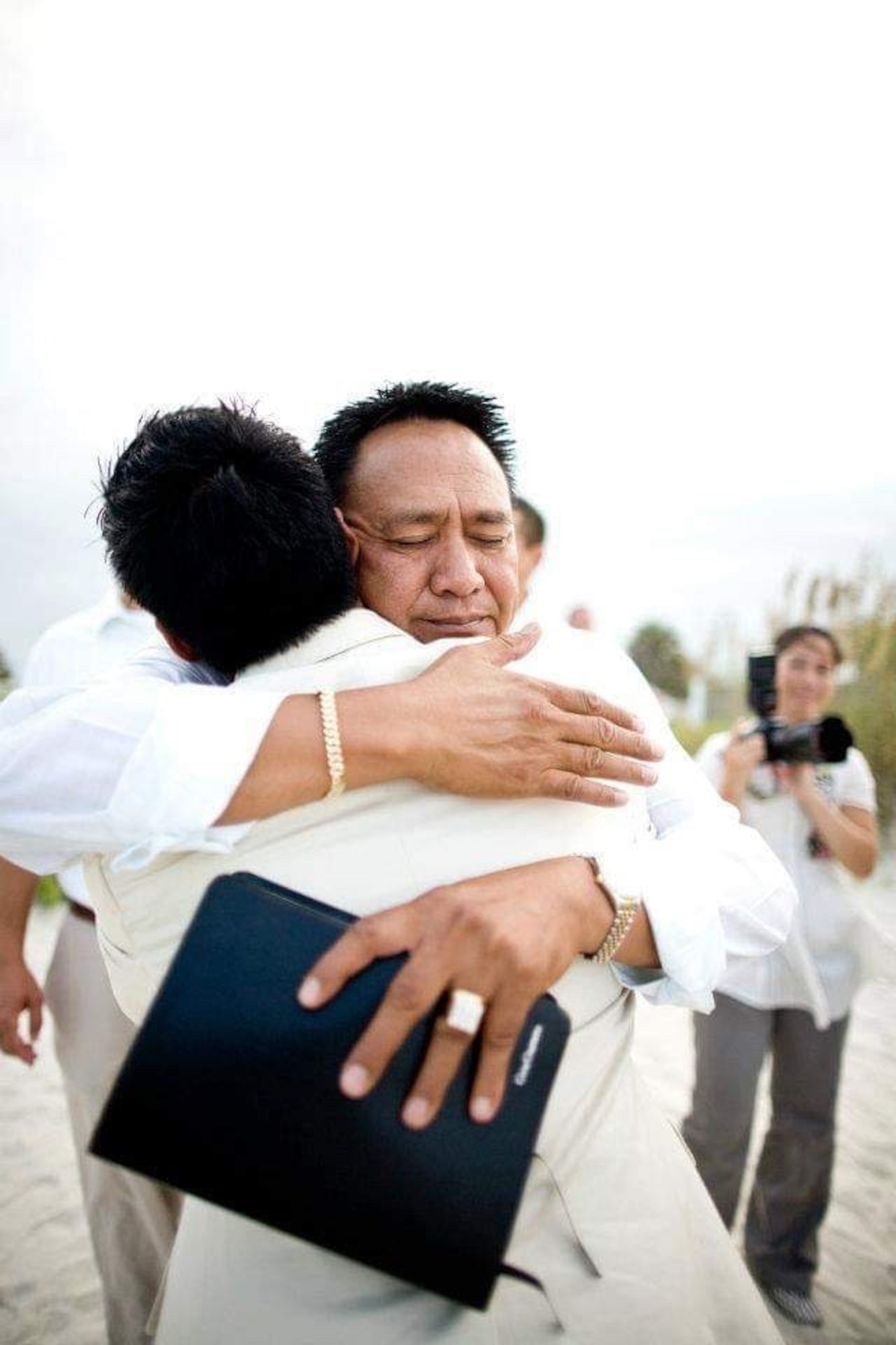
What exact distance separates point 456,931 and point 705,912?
0.50 metres

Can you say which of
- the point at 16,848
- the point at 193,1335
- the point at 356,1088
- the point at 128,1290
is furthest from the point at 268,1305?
the point at 128,1290

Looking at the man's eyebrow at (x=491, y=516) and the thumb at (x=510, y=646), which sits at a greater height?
the man's eyebrow at (x=491, y=516)

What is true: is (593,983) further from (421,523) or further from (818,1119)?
(818,1119)

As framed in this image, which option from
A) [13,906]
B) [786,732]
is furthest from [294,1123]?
[786,732]

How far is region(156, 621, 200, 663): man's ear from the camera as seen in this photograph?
126 cm

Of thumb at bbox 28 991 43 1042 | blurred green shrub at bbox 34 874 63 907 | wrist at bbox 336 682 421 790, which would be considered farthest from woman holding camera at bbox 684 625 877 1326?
blurred green shrub at bbox 34 874 63 907

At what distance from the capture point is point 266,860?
107cm

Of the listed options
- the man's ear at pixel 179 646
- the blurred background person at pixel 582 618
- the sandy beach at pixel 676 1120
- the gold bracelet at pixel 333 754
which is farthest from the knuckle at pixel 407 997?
→ the blurred background person at pixel 582 618

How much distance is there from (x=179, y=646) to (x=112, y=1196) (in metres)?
2.38

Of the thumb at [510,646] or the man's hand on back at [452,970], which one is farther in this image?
the thumb at [510,646]

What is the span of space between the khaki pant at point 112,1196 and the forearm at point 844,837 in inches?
111

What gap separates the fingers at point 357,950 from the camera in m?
0.93

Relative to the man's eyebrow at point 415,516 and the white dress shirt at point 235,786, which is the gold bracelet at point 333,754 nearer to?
the white dress shirt at point 235,786

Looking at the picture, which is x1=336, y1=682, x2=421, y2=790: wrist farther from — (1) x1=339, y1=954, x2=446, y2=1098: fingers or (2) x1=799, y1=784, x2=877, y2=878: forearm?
(2) x1=799, y1=784, x2=877, y2=878: forearm
